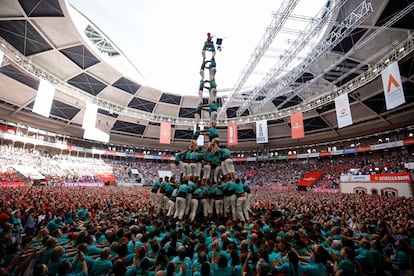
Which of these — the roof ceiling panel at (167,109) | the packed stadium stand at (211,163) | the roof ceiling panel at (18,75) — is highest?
the roof ceiling panel at (167,109)

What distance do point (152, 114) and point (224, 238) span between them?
3311cm

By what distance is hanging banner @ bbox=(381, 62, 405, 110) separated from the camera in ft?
42.4

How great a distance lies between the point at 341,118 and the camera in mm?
19000

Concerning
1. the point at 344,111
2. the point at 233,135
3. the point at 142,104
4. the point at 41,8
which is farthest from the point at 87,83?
the point at 344,111

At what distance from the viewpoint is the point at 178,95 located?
112ft

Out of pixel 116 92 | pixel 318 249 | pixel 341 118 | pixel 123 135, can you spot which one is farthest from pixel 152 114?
pixel 318 249

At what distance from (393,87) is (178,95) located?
90.0 ft

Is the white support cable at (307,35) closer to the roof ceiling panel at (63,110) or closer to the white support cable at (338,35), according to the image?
the white support cable at (338,35)

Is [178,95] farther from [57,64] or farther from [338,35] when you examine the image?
[338,35]

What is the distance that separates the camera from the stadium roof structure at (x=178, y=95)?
15828 mm

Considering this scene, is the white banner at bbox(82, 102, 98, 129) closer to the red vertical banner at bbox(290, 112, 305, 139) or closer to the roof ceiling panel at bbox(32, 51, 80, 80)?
the roof ceiling panel at bbox(32, 51, 80, 80)

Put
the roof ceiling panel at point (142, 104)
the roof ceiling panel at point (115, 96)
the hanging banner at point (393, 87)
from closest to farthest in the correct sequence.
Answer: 1. the hanging banner at point (393, 87)
2. the roof ceiling panel at point (115, 96)
3. the roof ceiling panel at point (142, 104)

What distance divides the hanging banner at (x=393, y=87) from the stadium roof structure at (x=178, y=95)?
2.85 meters

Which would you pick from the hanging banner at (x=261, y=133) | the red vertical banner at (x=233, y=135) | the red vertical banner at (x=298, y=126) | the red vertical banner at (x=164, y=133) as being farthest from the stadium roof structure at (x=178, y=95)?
the red vertical banner at (x=164, y=133)
